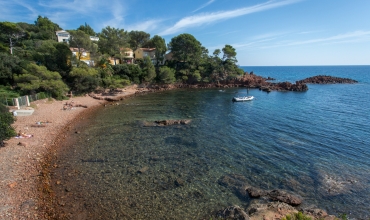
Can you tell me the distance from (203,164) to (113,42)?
54413mm

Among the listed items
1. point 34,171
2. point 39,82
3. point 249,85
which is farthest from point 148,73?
point 34,171

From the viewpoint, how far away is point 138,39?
→ 275 ft

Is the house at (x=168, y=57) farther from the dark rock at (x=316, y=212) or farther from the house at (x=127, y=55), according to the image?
the dark rock at (x=316, y=212)

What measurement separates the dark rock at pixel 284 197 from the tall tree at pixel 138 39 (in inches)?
3134

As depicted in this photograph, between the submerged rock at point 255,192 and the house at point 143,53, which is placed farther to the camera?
the house at point 143,53

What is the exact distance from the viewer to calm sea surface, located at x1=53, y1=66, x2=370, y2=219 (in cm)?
1259

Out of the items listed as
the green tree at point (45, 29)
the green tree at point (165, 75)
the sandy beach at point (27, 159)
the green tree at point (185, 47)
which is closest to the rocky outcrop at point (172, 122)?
the sandy beach at point (27, 159)

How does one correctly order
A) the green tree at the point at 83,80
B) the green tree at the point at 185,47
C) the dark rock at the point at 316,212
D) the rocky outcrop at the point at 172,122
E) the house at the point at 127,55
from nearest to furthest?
the dark rock at the point at 316,212
the rocky outcrop at the point at 172,122
the green tree at the point at 83,80
the house at the point at 127,55
the green tree at the point at 185,47

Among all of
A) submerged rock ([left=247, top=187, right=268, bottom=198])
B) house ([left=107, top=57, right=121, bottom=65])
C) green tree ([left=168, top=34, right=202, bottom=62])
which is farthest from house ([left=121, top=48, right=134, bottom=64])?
submerged rock ([left=247, top=187, right=268, bottom=198])

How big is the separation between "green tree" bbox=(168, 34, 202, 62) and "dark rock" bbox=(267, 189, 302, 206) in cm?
6331

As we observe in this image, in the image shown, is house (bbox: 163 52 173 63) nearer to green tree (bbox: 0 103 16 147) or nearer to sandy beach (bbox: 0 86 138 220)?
sandy beach (bbox: 0 86 138 220)

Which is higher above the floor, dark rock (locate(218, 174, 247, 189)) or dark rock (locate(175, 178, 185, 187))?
dark rock (locate(175, 178, 185, 187))

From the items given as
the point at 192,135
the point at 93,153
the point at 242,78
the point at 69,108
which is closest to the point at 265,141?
the point at 192,135

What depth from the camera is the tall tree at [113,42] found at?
59.3 metres
